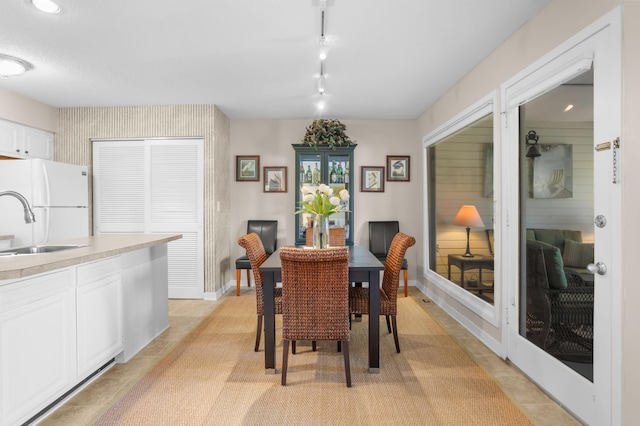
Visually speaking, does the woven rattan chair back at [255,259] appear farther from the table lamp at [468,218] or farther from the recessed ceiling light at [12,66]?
the recessed ceiling light at [12,66]

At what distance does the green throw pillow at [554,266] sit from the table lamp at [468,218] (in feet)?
3.39

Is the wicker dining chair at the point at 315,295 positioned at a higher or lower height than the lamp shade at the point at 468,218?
lower

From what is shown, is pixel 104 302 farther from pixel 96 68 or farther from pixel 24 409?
pixel 96 68

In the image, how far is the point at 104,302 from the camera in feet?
8.21

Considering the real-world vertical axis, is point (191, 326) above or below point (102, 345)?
below

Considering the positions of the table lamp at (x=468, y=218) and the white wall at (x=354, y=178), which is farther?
the white wall at (x=354, y=178)

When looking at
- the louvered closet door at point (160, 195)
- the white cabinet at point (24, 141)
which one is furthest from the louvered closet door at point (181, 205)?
the white cabinet at point (24, 141)

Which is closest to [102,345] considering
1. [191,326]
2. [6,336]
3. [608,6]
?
[6,336]

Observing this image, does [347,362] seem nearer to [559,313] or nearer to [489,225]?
[559,313]

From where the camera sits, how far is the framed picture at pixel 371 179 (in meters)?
5.43

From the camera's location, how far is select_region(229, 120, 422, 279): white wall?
541 cm

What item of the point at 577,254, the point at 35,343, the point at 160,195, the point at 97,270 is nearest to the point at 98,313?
the point at 97,270

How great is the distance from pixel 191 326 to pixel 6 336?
208 centimetres

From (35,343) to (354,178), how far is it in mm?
4244
